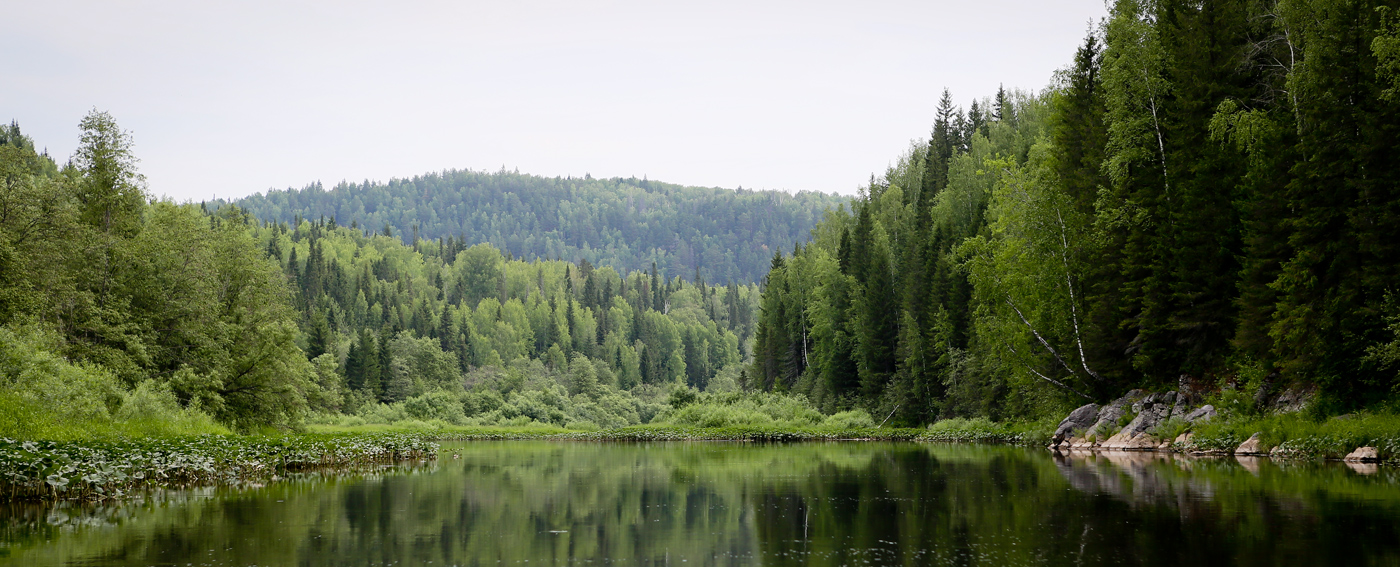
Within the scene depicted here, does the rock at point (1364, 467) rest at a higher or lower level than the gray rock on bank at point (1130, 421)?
lower

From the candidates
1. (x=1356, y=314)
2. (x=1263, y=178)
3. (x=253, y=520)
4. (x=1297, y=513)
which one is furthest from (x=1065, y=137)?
(x=253, y=520)

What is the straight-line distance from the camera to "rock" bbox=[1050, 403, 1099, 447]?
40375 millimetres

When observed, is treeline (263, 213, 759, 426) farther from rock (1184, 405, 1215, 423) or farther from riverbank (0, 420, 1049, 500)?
rock (1184, 405, 1215, 423)

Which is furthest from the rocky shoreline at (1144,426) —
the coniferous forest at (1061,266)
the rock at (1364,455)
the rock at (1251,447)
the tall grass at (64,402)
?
the tall grass at (64,402)

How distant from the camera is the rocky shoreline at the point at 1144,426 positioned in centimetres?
3203

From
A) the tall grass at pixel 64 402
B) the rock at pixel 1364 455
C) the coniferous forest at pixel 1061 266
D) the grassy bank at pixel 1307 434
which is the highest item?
the coniferous forest at pixel 1061 266

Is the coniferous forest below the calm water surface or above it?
above

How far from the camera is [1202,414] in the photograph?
109 ft

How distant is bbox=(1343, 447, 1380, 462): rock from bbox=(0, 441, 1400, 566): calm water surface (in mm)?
1757

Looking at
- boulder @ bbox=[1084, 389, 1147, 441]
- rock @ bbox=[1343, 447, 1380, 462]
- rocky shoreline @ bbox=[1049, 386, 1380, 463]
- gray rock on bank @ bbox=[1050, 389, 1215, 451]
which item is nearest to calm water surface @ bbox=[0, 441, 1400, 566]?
rock @ bbox=[1343, 447, 1380, 462]

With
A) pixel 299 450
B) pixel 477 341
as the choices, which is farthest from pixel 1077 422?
pixel 477 341

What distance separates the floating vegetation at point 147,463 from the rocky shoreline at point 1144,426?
2709 centimetres

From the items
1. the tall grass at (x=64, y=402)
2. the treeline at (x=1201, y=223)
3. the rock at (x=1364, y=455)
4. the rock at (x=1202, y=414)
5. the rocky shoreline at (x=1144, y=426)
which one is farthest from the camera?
the rock at (x=1202, y=414)

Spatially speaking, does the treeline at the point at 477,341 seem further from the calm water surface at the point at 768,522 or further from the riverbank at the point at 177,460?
the calm water surface at the point at 768,522
